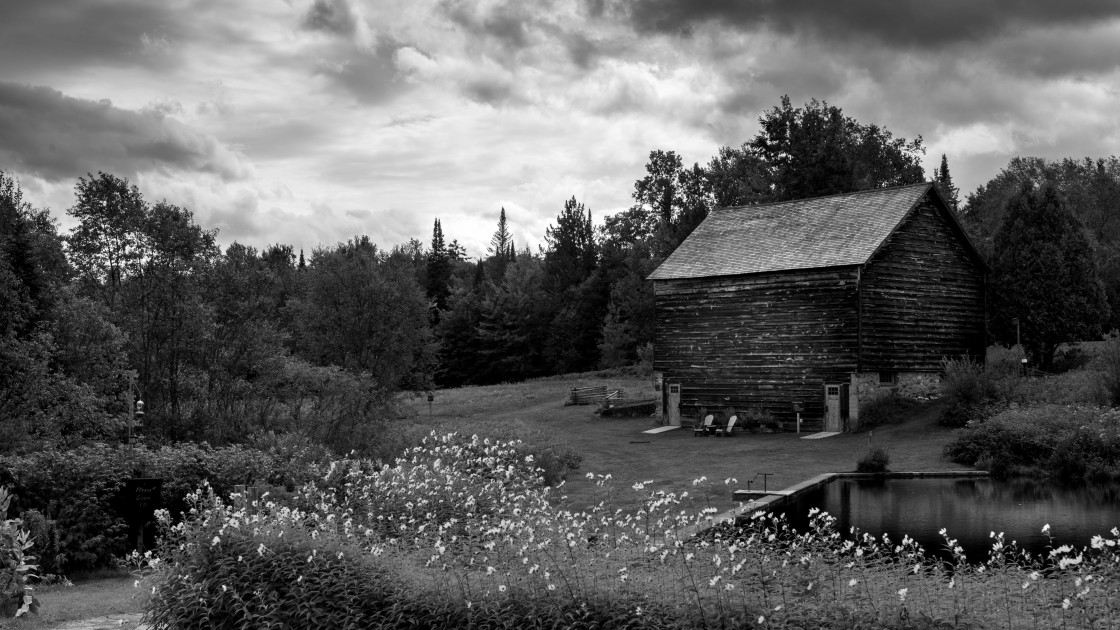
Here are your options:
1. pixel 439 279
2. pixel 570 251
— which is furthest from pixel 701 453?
pixel 439 279

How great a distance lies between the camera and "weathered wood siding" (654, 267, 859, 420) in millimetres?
34781

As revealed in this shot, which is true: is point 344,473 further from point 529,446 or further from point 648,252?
point 648,252

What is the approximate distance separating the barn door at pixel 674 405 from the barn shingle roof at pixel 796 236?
14.8ft

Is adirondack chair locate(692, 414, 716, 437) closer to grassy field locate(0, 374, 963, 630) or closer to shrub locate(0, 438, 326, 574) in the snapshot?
grassy field locate(0, 374, 963, 630)

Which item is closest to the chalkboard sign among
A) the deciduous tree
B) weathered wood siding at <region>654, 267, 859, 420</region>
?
weathered wood siding at <region>654, 267, 859, 420</region>

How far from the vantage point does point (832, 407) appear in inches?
1364

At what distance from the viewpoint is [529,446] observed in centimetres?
2284

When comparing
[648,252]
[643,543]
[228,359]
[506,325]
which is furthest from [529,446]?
[506,325]

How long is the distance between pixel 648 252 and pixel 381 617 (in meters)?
64.1

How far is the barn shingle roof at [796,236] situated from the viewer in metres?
35.6

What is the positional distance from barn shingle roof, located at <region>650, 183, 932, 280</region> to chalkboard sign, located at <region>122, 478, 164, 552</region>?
2568 centimetres

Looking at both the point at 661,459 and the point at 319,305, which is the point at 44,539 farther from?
the point at 319,305

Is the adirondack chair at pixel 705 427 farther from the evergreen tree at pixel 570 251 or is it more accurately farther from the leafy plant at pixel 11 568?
the evergreen tree at pixel 570 251

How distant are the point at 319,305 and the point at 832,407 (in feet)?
86.7
